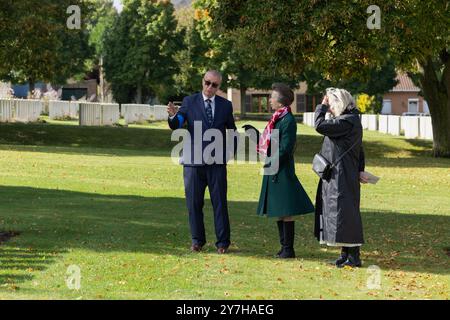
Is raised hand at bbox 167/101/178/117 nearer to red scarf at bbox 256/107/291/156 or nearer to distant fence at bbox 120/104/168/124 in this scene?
red scarf at bbox 256/107/291/156

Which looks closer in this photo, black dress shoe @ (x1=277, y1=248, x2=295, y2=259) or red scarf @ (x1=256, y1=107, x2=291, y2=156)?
red scarf @ (x1=256, y1=107, x2=291, y2=156)

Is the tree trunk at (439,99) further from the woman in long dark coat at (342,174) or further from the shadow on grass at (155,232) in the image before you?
the woman in long dark coat at (342,174)

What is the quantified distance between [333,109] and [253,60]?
70.2 ft

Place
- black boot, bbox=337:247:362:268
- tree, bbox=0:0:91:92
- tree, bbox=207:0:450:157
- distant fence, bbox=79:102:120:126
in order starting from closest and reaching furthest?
black boot, bbox=337:247:362:268 < tree, bbox=207:0:450:157 < tree, bbox=0:0:91:92 < distant fence, bbox=79:102:120:126

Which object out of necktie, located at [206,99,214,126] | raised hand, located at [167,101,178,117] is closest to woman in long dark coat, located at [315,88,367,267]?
necktie, located at [206,99,214,126]

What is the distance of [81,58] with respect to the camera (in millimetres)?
93062

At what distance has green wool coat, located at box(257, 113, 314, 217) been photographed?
11.3 meters

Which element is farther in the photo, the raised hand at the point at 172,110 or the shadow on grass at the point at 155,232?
the shadow on grass at the point at 155,232

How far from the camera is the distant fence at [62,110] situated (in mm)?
59375

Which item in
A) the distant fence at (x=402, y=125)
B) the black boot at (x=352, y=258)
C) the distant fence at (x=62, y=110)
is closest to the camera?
the black boot at (x=352, y=258)

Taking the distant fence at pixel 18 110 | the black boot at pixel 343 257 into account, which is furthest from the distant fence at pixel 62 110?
the black boot at pixel 343 257

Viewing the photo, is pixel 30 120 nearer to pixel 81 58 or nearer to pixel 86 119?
pixel 86 119

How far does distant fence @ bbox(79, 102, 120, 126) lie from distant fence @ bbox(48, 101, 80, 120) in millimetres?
3430

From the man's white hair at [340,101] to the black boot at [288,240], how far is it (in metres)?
1.61
